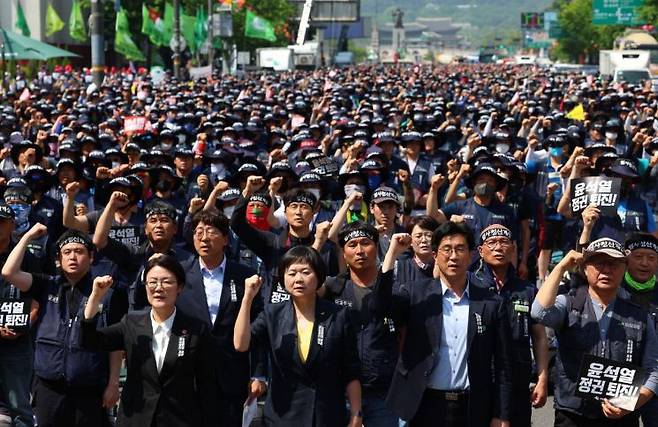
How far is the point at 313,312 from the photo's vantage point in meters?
6.48

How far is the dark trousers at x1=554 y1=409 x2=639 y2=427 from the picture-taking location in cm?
664

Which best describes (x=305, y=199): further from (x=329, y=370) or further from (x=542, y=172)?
(x=542, y=172)

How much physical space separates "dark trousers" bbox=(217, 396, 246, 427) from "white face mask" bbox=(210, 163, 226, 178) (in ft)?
22.0

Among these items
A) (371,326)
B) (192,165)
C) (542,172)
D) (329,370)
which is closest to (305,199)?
(371,326)

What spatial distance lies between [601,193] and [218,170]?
4.81 meters

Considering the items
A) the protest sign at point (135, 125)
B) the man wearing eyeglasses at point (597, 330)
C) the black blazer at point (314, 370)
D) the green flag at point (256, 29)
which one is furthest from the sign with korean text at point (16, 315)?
the green flag at point (256, 29)

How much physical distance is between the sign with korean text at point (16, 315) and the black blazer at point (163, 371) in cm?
104

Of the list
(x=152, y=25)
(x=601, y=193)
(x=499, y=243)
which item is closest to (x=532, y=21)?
(x=152, y=25)

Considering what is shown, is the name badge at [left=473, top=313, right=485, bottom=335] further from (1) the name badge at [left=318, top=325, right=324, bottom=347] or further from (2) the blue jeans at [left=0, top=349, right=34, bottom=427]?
(2) the blue jeans at [left=0, top=349, right=34, bottom=427]

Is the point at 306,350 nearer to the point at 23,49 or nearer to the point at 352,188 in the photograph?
the point at 352,188

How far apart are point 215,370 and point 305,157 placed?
7.37m

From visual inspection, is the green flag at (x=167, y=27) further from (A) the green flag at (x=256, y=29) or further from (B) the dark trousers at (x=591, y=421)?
(B) the dark trousers at (x=591, y=421)

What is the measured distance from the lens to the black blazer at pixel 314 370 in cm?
633

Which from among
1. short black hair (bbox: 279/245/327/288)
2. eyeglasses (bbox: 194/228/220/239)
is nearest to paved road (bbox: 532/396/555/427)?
eyeglasses (bbox: 194/228/220/239)
